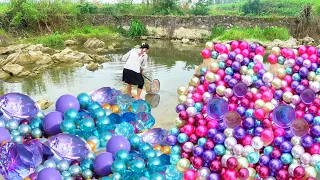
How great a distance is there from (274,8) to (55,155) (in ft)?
102

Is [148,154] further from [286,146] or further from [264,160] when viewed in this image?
[286,146]

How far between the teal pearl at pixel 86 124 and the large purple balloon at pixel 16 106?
542 mm

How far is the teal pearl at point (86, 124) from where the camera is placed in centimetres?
385

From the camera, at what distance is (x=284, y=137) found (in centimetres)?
343

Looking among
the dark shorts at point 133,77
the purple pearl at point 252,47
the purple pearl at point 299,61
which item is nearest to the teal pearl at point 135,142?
the purple pearl at point 252,47

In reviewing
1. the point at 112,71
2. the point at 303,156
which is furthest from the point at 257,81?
the point at 112,71

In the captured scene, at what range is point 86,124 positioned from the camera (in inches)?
Answer: 151

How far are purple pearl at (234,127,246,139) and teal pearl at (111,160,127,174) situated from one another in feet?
3.52

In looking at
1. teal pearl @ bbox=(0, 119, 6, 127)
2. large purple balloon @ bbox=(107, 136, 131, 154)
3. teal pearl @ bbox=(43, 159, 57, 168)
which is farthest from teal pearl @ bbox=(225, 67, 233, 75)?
teal pearl @ bbox=(0, 119, 6, 127)

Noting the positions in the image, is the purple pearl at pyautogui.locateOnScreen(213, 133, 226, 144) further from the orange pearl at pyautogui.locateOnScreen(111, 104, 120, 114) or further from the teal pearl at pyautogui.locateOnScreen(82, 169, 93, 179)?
the orange pearl at pyautogui.locateOnScreen(111, 104, 120, 114)

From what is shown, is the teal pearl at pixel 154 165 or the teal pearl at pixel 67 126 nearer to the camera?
the teal pearl at pixel 154 165

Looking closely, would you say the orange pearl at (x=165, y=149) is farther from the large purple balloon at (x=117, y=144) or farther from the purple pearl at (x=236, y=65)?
the purple pearl at (x=236, y=65)

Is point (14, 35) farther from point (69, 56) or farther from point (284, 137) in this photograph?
point (284, 137)

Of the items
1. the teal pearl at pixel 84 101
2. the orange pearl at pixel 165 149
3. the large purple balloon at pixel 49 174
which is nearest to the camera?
the large purple balloon at pixel 49 174
